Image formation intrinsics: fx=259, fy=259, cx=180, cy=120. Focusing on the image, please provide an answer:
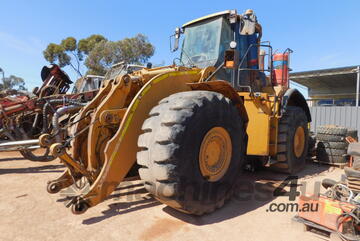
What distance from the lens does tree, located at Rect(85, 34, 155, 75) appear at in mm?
25938

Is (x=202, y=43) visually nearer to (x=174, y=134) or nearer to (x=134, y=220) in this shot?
(x=174, y=134)

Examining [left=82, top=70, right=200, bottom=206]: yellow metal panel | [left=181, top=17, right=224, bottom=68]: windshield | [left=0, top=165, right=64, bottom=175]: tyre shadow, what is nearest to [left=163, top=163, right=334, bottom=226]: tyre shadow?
[left=82, top=70, right=200, bottom=206]: yellow metal panel

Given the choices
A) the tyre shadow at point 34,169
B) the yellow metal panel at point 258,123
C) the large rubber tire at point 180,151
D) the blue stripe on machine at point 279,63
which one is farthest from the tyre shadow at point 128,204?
the blue stripe on machine at point 279,63

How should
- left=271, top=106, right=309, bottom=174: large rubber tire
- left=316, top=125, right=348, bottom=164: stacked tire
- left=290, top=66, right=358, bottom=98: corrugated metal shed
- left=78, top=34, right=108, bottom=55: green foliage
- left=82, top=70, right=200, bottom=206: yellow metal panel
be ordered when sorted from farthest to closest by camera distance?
left=78, top=34, right=108, bottom=55: green foliage → left=290, top=66, right=358, bottom=98: corrugated metal shed → left=316, top=125, right=348, bottom=164: stacked tire → left=271, top=106, right=309, bottom=174: large rubber tire → left=82, top=70, right=200, bottom=206: yellow metal panel

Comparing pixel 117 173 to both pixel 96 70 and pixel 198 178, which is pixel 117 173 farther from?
pixel 96 70

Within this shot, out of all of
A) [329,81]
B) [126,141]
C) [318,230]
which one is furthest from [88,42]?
[318,230]

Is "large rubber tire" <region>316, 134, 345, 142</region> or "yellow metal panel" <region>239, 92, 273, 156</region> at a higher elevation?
"yellow metal panel" <region>239, 92, 273, 156</region>

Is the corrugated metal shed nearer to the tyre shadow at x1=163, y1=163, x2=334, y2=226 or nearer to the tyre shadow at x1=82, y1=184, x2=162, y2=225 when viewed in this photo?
the tyre shadow at x1=163, y1=163, x2=334, y2=226

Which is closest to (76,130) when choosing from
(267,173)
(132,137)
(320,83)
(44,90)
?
(132,137)

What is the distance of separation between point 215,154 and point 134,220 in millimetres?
1262

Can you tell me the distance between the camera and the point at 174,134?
271 centimetres

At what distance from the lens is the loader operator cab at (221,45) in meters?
4.67

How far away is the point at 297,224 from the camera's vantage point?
3.00 meters

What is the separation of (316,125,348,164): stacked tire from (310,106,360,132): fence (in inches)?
231
